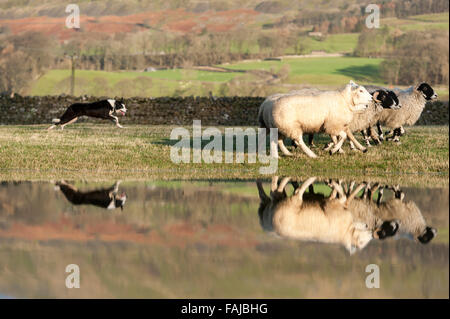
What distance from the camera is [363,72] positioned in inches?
2968

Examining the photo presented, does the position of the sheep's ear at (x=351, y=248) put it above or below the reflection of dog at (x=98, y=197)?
below

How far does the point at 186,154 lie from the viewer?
18.6m

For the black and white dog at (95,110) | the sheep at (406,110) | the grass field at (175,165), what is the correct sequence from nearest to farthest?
the grass field at (175,165) → the sheep at (406,110) → the black and white dog at (95,110)

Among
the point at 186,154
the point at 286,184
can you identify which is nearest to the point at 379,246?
the point at 286,184

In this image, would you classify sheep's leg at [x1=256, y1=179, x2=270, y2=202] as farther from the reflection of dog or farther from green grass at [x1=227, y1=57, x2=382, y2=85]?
green grass at [x1=227, y1=57, x2=382, y2=85]

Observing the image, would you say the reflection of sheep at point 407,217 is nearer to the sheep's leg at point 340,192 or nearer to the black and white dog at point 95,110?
the sheep's leg at point 340,192

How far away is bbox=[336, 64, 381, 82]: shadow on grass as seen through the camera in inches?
2874

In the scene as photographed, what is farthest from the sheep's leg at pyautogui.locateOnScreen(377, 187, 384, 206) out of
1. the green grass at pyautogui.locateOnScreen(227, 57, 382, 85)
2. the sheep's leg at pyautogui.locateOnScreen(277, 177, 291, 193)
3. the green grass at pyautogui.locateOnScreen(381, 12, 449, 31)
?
the green grass at pyautogui.locateOnScreen(381, 12, 449, 31)

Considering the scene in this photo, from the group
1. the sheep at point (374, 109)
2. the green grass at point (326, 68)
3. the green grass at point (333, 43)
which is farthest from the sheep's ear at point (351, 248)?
the green grass at point (333, 43)

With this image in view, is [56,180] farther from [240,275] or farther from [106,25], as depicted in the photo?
[106,25]

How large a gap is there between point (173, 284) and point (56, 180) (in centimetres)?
825

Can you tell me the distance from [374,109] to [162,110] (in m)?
22.8

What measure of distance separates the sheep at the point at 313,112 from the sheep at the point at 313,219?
4608mm

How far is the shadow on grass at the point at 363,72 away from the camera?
73.0 metres
